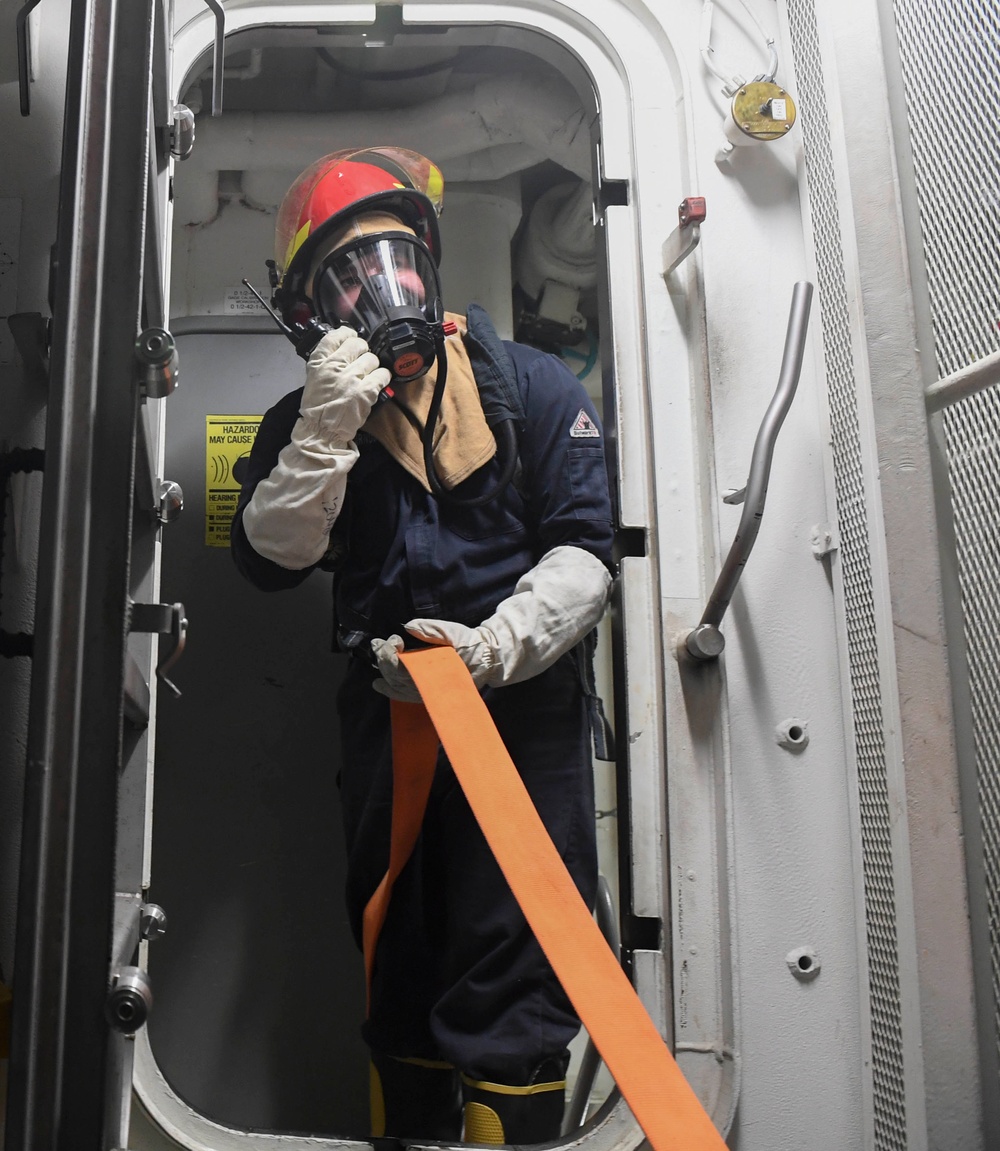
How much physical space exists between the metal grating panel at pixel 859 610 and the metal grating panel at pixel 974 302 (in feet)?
0.43

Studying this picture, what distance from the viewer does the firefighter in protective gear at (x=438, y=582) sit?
1.46 meters

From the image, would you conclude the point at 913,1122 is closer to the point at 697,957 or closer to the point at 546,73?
the point at 697,957

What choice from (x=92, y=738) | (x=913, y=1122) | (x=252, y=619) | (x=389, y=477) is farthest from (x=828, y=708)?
(x=252, y=619)

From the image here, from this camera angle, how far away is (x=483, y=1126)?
4.65ft

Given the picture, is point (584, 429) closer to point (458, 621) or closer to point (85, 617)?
point (458, 621)

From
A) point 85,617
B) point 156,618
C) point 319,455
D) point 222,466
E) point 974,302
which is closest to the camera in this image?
point 85,617

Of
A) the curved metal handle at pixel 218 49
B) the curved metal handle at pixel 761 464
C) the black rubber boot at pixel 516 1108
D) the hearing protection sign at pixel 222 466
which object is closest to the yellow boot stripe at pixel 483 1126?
the black rubber boot at pixel 516 1108

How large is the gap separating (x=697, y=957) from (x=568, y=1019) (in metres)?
0.22

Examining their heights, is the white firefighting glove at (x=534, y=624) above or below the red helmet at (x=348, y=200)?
below

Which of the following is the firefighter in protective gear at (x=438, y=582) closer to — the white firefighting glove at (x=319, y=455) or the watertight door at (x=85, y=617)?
the white firefighting glove at (x=319, y=455)

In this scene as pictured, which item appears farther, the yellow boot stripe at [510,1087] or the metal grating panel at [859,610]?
the yellow boot stripe at [510,1087]

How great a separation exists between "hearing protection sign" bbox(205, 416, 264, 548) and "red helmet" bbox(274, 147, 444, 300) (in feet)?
1.41

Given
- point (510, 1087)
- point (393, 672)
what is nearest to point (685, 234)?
point (393, 672)

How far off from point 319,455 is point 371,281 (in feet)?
1.09
